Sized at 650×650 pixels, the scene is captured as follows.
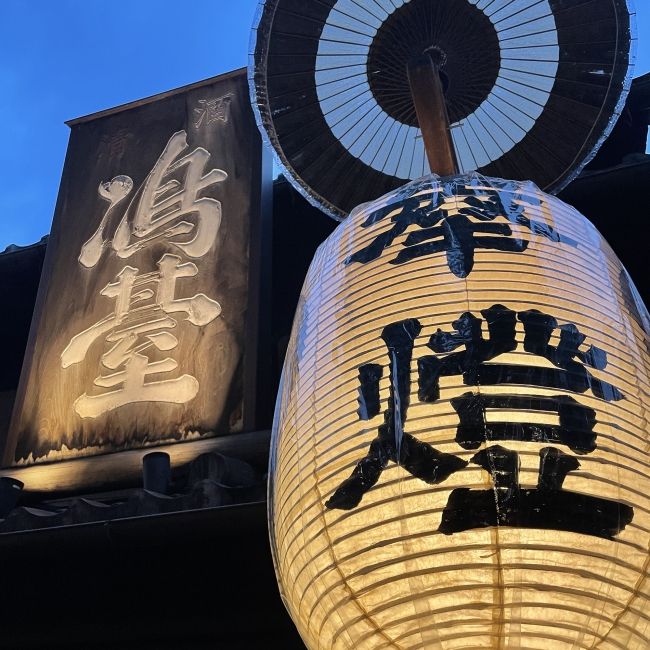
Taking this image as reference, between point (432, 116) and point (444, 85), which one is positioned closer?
point (432, 116)

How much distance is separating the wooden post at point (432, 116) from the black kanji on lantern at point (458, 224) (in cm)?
24

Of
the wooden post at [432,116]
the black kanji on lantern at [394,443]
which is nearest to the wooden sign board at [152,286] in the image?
the wooden post at [432,116]

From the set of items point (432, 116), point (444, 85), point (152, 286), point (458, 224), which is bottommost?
point (458, 224)

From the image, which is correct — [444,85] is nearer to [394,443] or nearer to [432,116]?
[432,116]

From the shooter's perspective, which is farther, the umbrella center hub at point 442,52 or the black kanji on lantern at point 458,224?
the umbrella center hub at point 442,52

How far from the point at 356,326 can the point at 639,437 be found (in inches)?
20.8

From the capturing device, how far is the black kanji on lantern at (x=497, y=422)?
117 cm

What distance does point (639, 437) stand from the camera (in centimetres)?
130

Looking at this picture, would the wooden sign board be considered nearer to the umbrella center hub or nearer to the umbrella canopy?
the umbrella canopy

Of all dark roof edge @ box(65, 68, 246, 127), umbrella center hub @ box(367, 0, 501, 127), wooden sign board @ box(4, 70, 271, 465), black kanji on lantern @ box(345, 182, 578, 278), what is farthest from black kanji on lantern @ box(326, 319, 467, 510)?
dark roof edge @ box(65, 68, 246, 127)

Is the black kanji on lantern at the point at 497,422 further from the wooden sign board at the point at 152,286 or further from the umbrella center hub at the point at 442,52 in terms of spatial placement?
the wooden sign board at the point at 152,286

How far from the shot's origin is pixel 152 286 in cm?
436

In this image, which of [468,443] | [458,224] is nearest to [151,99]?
[458,224]

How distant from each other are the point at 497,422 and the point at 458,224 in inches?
18.9
